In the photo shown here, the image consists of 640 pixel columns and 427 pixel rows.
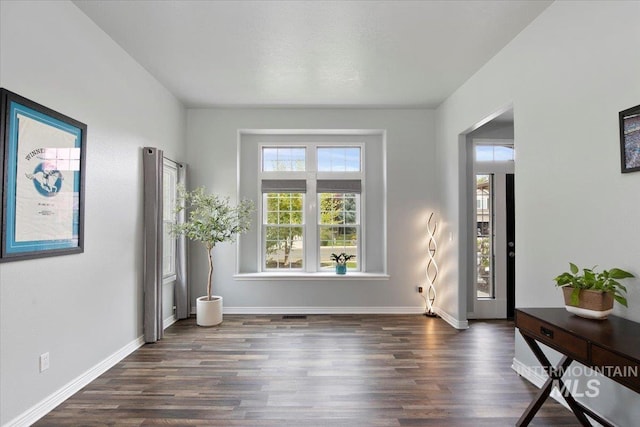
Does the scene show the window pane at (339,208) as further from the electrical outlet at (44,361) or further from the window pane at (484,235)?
the electrical outlet at (44,361)

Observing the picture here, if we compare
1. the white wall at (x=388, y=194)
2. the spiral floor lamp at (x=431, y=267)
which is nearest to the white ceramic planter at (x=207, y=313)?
the white wall at (x=388, y=194)

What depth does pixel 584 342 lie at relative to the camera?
70.2 inches

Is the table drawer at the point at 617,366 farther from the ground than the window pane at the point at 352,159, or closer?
closer

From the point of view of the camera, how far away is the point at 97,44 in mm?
3115

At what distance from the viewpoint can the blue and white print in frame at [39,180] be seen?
2199mm

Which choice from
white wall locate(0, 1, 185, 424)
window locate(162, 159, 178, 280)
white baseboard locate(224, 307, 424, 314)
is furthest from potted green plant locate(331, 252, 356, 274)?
white wall locate(0, 1, 185, 424)

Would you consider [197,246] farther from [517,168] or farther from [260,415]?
[517,168]

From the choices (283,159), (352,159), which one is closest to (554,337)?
(352,159)

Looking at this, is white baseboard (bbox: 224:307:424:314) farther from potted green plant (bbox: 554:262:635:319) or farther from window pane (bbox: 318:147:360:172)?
potted green plant (bbox: 554:262:635:319)

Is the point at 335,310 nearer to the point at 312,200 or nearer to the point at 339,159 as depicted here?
the point at 312,200

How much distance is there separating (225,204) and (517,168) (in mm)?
3656

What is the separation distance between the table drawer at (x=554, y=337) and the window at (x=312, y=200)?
3.26 m

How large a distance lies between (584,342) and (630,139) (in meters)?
1.24

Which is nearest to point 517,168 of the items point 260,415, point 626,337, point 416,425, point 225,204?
point 626,337
